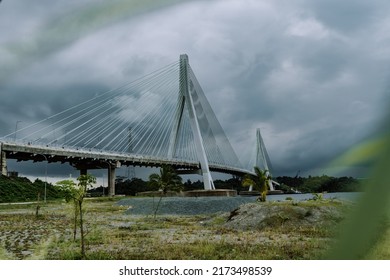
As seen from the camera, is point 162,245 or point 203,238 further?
point 203,238

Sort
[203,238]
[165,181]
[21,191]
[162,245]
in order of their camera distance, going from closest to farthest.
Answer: [162,245]
[203,238]
[21,191]
[165,181]

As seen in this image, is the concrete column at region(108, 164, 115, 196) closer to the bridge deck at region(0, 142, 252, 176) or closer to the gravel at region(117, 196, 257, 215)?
the bridge deck at region(0, 142, 252, 176)

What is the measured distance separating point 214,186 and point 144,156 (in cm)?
433

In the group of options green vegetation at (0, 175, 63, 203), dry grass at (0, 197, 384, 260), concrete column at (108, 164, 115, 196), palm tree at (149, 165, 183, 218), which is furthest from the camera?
palm tree at (149, 165, 183, 218)

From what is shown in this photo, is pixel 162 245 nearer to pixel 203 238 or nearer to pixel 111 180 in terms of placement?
pixel 203 238

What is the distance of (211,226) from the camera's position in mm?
9703

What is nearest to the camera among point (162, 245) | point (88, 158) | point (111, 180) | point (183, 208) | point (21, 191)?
point (162, 245)

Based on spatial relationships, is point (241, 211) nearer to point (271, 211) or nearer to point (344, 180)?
point (271, 211)

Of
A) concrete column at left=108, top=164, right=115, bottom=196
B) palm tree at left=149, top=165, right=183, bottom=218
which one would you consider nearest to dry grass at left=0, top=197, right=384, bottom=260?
concrete column at left=108, top=164, right=115, bottom=196

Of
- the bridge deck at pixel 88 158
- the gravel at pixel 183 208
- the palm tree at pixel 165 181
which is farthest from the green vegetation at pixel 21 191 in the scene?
the palm tree at pixel 165 181

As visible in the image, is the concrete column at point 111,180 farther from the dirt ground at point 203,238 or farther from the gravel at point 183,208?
the dirt ground at point 203,238

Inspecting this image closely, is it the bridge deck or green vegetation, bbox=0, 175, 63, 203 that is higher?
the bridge deck

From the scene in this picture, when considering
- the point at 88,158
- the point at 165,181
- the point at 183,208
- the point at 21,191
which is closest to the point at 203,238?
the point at 183,208

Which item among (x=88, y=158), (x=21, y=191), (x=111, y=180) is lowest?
(x=21, y=191)
